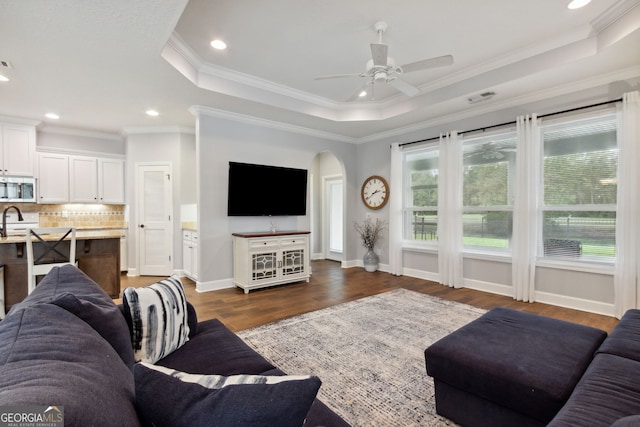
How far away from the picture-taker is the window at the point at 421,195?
526 cm

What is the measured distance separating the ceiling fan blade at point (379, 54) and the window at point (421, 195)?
9.03 feet

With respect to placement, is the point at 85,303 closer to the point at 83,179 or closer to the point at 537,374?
the point at 537,374

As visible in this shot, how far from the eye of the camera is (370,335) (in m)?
2.96

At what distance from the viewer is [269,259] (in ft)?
15.4

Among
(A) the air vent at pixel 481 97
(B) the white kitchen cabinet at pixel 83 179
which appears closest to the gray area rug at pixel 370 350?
(A) the air vent at pixel 481 97

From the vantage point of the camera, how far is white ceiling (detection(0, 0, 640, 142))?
2.64m

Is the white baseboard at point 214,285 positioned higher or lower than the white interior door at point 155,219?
lower

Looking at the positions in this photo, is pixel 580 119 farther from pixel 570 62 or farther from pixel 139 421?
pixel 139 421

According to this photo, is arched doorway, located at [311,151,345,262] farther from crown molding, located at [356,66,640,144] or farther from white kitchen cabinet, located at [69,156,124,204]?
white kitchen cabinet, located at [69,156,124,204]

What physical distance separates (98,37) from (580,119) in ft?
16.8

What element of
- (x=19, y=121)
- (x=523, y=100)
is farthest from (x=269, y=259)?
(x=19, y=121)

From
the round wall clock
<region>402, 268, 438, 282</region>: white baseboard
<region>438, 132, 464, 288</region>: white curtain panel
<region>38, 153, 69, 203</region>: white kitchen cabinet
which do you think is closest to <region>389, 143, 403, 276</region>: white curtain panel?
Answer: <region>402, 268, 438, 282</region>: white baseboard

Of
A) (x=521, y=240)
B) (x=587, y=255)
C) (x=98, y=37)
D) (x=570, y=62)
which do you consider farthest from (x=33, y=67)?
(x=587, y=255)

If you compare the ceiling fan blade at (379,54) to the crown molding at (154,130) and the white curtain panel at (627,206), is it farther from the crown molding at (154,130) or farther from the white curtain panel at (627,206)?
the crown molding at (154,130)
